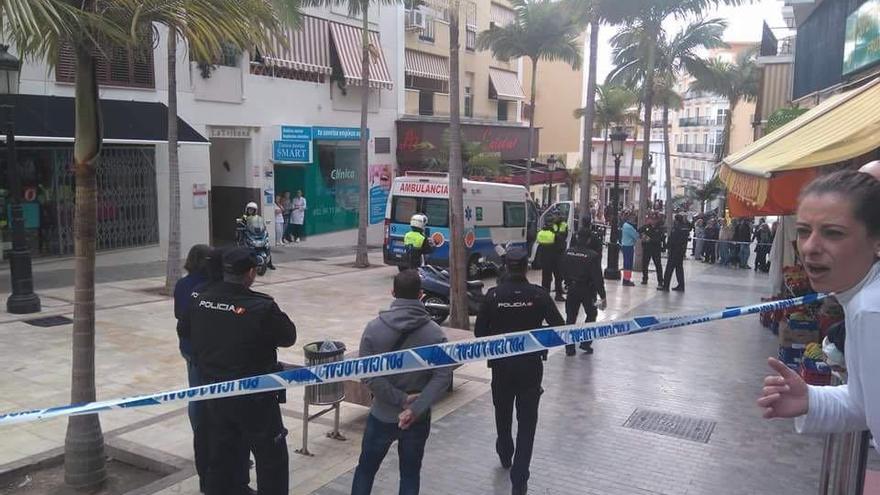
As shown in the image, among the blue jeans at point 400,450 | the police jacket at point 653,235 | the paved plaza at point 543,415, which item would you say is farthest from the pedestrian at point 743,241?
the blue jeans at point 400,450

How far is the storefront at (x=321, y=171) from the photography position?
21.6 metres

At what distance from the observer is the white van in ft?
A: 54.0

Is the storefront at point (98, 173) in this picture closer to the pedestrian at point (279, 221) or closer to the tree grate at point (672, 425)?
the pedestrian at point (279, 221)

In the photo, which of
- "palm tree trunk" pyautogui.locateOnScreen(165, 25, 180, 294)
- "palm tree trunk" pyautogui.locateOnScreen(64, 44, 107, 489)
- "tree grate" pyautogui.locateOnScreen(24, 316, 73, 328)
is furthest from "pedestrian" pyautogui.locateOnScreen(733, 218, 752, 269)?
"palm tree trunk" pyautogui.locateOnScreen(64, 44, 107, 489)

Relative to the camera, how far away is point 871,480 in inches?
146

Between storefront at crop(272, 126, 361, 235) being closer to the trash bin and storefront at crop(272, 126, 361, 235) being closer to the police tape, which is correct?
the trash bin

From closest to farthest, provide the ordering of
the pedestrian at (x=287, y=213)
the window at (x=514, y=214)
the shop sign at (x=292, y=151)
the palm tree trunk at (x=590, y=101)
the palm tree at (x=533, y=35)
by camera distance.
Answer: the window at (x=514, y=214) → the palm tree trunk at (x=590, y=101) → the shop sign at (x=292, y=151) → the pedestrian at (x=287, y=213) → the palm tree at (x=533, y=35)

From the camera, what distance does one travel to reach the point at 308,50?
21766mm

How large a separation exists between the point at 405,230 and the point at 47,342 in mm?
8671

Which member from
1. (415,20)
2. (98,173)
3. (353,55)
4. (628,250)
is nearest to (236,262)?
(98,173)

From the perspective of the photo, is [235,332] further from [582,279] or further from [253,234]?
[253,234]

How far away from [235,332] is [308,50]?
19203 millimetres

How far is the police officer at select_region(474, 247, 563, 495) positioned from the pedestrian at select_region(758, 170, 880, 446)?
305cm

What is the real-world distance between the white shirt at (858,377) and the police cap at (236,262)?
3.11 meters
